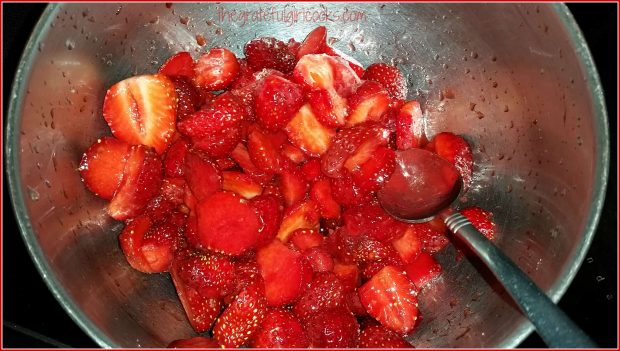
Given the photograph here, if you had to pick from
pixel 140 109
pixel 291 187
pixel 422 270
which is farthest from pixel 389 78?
pixel 140 109

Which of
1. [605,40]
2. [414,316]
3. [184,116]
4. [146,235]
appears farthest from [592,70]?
[146,235]

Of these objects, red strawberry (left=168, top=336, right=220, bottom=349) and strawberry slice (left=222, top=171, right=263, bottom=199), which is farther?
strawberry slice (left=222, top=171, right=263, bottom=199)

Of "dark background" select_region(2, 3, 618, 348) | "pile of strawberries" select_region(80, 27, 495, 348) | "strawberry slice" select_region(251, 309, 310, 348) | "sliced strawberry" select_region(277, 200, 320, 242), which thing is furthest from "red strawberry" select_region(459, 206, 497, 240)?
"strawberry slice" select_region(251, 309, 310, 348)

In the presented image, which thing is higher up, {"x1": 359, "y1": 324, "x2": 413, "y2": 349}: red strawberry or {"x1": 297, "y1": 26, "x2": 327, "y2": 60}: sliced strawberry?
{"x1": 297, "y1": 26, "x2": 327, "y2": 60}: sliced strawberry

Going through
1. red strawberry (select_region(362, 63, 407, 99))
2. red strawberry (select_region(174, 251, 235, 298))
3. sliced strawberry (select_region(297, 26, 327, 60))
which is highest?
sliced strawberry (select_region(297, 26, 327, 60))

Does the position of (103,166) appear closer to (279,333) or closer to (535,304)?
(279,333)

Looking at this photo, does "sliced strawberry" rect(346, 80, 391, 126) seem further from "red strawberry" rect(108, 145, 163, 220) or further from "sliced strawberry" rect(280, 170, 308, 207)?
"red strawberry" rect(108, 145, 163, 220)

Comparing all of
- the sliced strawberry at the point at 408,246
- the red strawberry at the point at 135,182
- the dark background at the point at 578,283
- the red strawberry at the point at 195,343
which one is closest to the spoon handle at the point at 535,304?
the sliced strawberry at the point at 408,246
